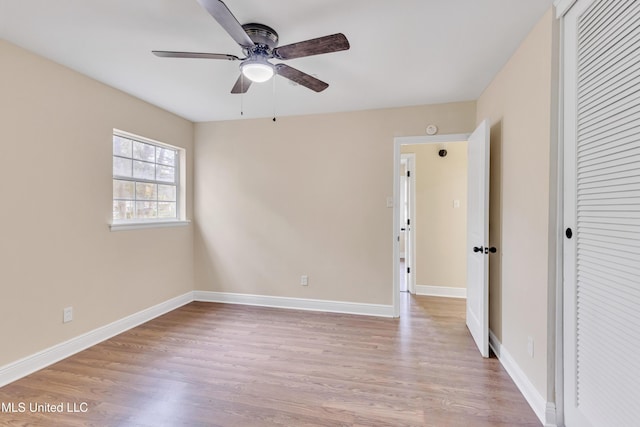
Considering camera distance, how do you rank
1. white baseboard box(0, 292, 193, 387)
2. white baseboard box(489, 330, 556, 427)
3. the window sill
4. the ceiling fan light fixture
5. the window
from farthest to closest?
the window < the window sill < white baseboard box(0, 292, 193, 387) < the ceiling fan light fixture < white baseboard box(489, 330, 556, 427)

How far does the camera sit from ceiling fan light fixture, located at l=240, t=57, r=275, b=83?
1779mm

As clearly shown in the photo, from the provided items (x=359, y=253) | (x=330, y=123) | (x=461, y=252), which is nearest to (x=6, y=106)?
(x=330, y=123)

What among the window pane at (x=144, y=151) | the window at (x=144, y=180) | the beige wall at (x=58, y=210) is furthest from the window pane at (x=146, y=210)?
the window pane at (x=144, y=151)

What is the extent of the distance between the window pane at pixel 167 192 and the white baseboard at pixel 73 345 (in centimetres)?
128

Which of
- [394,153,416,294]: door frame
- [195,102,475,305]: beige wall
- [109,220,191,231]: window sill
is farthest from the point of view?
[394,153,416,294]: door frame

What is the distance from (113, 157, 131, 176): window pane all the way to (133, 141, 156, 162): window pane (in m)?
0.14

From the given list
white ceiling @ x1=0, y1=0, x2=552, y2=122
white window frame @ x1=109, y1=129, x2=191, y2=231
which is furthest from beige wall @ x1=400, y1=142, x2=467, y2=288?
white window frame @ x1=109, y1=129, x2=191, y2=231

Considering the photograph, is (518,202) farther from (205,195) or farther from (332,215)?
(205,195)

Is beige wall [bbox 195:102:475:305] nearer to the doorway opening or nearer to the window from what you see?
the doorway opening

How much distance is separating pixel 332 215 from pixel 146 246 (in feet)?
7.05

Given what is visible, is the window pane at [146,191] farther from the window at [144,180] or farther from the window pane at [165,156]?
the window pane at [165,156]

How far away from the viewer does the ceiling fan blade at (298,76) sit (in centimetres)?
195

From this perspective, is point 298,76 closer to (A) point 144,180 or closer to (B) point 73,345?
(A) point 144,180

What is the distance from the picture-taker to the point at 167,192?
3.71 metres
